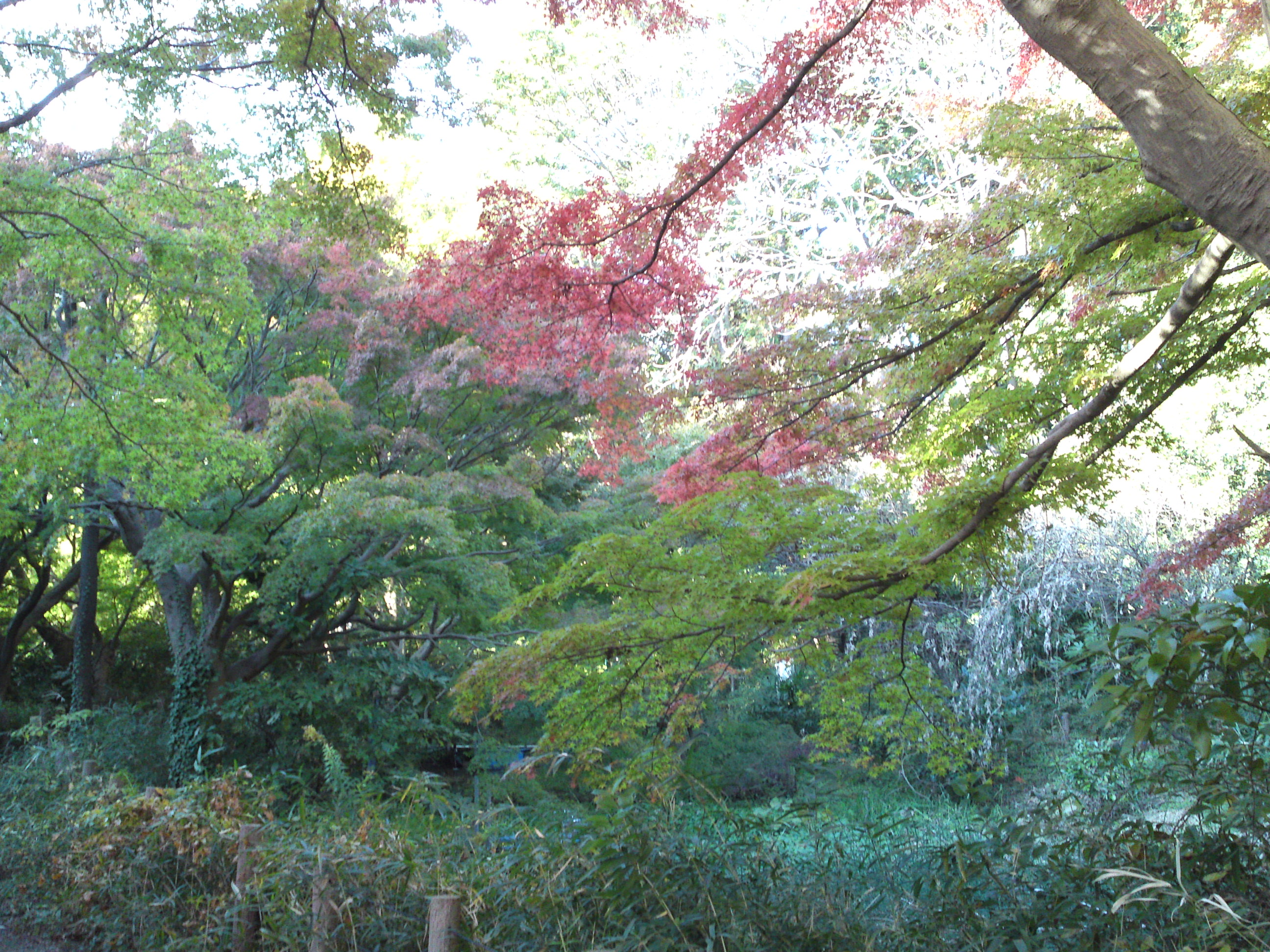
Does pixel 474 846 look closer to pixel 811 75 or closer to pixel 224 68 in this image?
pixel 811 75

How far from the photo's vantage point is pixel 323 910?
304 cm

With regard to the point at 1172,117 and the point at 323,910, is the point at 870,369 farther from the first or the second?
the point at 323,910

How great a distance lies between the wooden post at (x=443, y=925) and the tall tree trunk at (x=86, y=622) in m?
10.4

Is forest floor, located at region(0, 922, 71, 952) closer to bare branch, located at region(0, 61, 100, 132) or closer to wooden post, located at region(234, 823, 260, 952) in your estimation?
wooden post, located at region(234, 823, 260, 952)

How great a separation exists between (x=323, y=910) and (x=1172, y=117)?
345cm

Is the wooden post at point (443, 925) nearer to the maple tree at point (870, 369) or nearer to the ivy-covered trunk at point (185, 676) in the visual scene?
Result: the maple tree at point (870, 369)

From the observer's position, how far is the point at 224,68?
21.4 feet

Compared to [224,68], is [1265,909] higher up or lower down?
lower down

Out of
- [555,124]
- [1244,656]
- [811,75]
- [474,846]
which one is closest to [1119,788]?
[1244,656]

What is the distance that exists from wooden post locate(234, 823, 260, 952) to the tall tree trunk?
9.06 metres

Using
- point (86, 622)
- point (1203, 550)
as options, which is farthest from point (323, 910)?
point (86, 622)

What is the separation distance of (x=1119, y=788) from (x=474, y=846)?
2.90 m

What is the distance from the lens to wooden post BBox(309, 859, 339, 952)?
299 centimetres

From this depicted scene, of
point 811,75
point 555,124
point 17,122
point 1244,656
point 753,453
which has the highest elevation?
point 555,124
